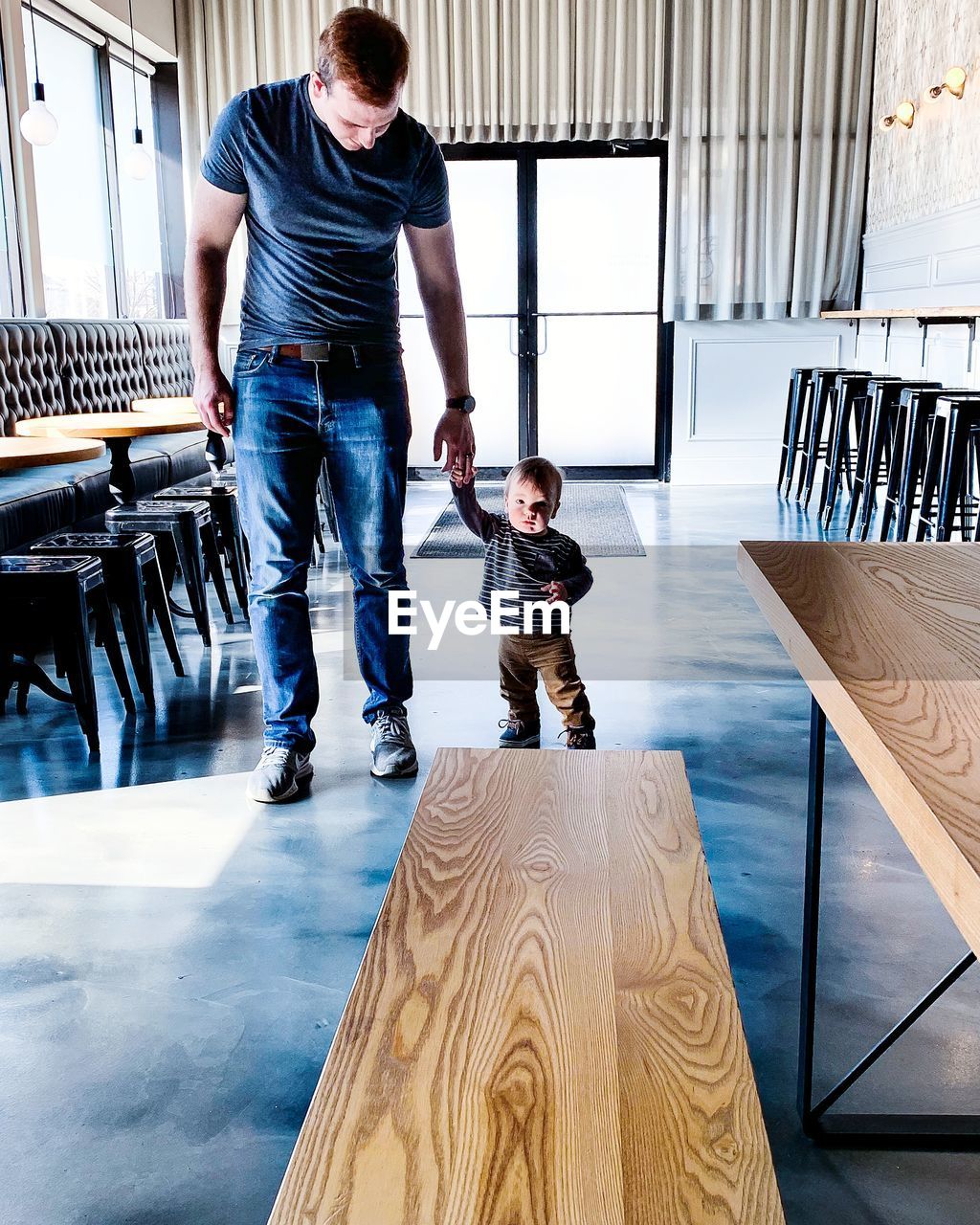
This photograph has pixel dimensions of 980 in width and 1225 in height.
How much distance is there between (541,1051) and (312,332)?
5.62ft

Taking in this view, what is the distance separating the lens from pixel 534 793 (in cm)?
151

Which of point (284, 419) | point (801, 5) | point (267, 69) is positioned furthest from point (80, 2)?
point (284, 419)

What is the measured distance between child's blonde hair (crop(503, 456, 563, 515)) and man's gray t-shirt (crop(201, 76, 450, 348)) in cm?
39

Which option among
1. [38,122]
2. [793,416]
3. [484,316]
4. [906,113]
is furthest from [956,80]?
[38,122]

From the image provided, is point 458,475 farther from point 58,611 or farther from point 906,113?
point 906,113

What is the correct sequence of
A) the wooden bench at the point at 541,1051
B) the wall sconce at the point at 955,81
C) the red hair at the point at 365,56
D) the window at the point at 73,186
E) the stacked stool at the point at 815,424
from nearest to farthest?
the wooden bench at the point at 541,1051
the red hair at the point at 365,56
the wall sconce at the point at 955,81
the window at the point at 73,186
the stacked stool at the point at 815,424

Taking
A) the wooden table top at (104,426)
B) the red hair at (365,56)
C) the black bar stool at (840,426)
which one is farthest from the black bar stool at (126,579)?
the black bar stool at (840,426)

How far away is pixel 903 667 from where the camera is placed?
89cm

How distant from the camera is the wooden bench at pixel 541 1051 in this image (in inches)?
30.9

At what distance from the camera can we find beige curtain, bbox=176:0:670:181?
713cm

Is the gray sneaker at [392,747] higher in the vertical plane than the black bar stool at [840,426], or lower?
lower

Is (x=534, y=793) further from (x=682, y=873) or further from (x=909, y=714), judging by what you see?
(x=909, y=714)

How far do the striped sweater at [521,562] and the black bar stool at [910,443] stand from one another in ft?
7.61

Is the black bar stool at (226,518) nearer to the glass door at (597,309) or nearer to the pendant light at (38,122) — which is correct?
the pendant light at (38,122)
